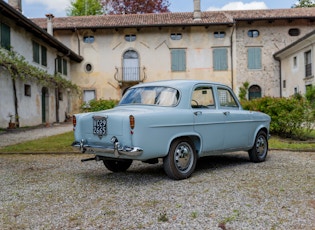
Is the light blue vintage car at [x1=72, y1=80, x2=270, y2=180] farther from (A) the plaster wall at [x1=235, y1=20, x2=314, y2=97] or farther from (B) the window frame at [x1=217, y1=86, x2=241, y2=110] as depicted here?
(A) the plaster wall at [x1=235, y1=20, x2=314, y2=97]

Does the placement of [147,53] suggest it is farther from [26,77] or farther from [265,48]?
[26,77]

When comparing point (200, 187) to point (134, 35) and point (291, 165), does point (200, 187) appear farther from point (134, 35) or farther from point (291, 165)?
point (134, 35)

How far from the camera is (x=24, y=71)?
1736 centimetres

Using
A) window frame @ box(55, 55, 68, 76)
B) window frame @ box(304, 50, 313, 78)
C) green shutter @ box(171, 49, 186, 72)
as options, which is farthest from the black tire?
green shutter @ box(171, 49, 186, 72)

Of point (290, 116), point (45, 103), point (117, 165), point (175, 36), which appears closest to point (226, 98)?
point (117, 165)

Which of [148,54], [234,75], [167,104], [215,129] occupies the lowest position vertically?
[215,129]

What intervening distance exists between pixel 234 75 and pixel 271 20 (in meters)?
Answer: 4.96

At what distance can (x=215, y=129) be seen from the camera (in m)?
5.84

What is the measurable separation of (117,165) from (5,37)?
12743mm

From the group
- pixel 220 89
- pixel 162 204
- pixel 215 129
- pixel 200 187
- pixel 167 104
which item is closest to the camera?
pixel 162 204

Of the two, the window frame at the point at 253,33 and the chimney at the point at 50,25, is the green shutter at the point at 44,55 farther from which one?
the window frame at the point at 253,33

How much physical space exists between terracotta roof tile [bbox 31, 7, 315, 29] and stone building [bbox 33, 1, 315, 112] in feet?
0.26

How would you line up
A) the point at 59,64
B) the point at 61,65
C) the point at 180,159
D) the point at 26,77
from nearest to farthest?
the point at 180,159 → the point at 26,77 → the point at 59,64 → the point at 61,65

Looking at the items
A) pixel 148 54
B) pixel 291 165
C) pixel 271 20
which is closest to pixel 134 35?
pixel 148 54
